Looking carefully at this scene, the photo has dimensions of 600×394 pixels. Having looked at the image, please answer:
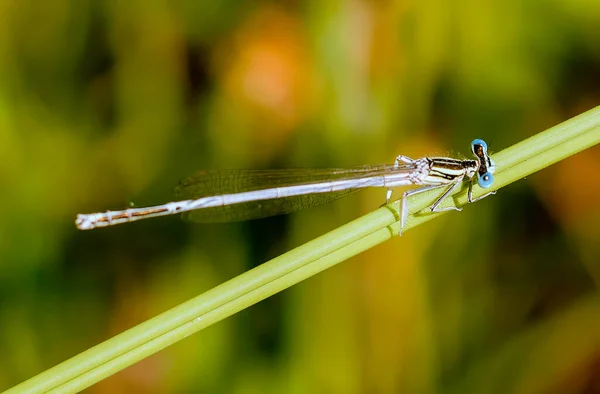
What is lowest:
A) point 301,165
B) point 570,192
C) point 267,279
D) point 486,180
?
point 267,279

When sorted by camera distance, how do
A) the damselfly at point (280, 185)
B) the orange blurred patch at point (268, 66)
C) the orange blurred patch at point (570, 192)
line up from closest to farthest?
1. the damselfly at point (280, 185)
2. the orange blurred patch at point (570, 192)
3. the orange blurred patch at point (268, 66)

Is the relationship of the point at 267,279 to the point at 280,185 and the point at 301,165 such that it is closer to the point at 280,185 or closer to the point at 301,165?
the point at 280,185

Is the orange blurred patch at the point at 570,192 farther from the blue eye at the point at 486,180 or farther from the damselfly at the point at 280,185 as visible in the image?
the blue eye at the point at 486,180

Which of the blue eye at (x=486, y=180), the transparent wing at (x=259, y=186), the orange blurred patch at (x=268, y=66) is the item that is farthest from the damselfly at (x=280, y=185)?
the blue eye at (x=486, y=180)

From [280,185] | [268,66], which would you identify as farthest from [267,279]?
[268,66]

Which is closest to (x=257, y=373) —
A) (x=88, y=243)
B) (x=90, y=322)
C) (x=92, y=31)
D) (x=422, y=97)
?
(x=90, y=322)

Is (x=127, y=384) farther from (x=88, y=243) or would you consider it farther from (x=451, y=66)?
(x=451, y=66)
